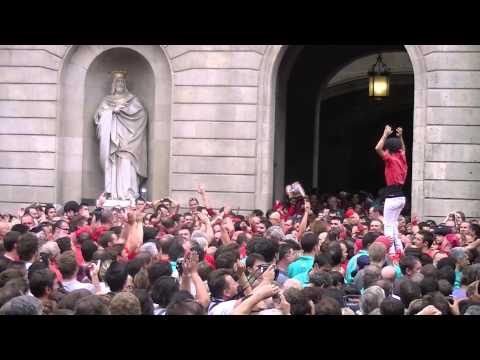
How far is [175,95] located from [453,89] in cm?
552

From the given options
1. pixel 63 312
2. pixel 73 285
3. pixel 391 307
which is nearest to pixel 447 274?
pixel 391 307

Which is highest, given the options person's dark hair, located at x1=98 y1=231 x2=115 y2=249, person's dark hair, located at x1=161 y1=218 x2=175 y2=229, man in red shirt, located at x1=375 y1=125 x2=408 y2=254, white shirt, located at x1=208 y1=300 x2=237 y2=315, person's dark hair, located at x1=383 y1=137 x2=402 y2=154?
person's dark hair, located at x1=383 y1=137 x2=402 y2=154

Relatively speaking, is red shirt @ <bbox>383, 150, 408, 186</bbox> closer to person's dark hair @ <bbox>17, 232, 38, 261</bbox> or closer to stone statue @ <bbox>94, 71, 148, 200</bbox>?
person's dark hair @ <bbox>17, 232, 38, 261</bbox>

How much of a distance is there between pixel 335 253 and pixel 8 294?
3.91m

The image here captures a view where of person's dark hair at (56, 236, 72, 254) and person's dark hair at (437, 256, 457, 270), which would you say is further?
person's dark hair at (56, 236, 72, 254)

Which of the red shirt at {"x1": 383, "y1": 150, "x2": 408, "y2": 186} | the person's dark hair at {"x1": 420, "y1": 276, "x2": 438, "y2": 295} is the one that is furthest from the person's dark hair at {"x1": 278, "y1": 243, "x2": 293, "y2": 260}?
the red shirt at {"x1": 383, "y1": 150, "x2": 408, "y2": 186}

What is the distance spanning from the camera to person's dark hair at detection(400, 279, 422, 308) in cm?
766

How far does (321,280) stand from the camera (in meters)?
8.34

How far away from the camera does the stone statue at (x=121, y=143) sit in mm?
20547

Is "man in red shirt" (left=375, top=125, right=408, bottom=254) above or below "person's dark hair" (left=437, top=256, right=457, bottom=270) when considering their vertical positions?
above

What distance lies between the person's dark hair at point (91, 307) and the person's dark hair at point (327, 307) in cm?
141

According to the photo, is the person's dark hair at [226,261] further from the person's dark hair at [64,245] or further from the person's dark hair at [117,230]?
the person's dark hair at [117,230]

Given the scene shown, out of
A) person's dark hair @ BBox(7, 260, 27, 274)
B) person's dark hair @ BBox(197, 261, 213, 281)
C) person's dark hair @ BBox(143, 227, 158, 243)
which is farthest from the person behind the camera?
person's dark hair @ BBox(143, 227, 158, 243)

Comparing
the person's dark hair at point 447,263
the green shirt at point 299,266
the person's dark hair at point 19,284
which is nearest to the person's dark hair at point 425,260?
the person's dark hair at point 447,263
